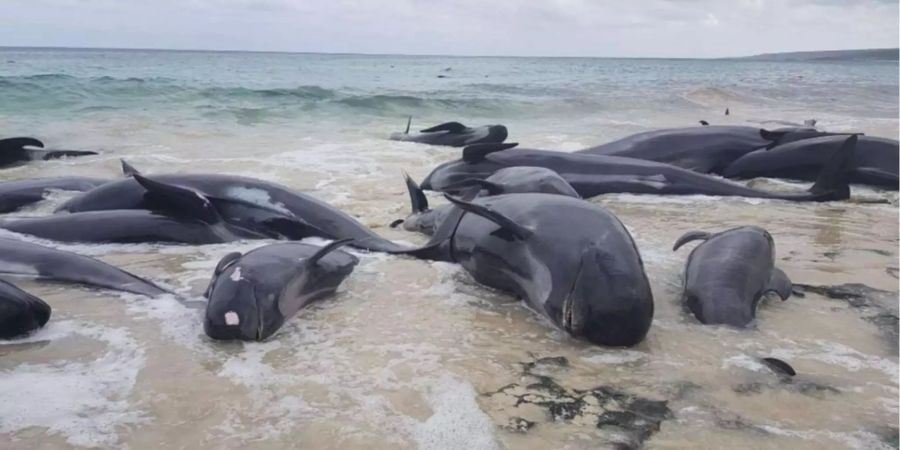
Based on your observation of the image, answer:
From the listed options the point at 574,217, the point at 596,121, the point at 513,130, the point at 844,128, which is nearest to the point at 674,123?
the point at 596,121

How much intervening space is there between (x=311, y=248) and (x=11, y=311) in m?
1.84

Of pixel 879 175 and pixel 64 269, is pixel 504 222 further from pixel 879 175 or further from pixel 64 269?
pixel 879 175

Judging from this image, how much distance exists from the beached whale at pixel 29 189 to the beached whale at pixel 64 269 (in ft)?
7.81

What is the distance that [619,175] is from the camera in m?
8.48

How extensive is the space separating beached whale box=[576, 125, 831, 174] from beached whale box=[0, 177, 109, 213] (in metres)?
6.06

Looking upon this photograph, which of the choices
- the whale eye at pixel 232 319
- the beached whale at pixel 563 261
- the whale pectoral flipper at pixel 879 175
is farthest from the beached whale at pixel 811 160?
the whale eye at pixel 232 319

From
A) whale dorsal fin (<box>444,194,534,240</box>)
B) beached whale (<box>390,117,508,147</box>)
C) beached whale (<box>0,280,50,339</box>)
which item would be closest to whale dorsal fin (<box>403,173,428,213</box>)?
whale dorsal fin (<box>444,194,534,240</box>)

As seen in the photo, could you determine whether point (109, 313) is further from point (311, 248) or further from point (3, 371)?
point (311, 248)

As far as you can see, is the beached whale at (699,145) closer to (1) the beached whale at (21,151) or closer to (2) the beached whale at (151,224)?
(2) the beached whale at (151,224)

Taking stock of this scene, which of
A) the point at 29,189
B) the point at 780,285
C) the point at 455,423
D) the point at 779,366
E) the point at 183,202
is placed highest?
the point at 183,202

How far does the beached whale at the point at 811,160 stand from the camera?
30.4 ft

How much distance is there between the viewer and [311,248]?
5.27m

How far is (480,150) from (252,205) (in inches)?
114

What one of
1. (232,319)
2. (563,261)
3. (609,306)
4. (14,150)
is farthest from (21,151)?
(609,306)
